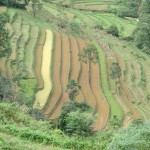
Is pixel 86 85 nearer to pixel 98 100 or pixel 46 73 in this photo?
pixel 98 100

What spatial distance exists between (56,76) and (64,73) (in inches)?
46.7

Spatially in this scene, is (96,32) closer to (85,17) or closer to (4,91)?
(85,17)

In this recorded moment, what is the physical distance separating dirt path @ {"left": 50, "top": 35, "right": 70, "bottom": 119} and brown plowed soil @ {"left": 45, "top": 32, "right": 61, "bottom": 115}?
0.30 m

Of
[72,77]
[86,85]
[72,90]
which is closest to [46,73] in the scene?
[72,77]

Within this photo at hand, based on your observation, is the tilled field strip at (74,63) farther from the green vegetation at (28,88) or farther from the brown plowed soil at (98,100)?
the green vegetation at (28,88)

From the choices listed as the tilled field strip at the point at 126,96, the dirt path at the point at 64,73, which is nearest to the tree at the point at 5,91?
the dirt path at the point at 64,73

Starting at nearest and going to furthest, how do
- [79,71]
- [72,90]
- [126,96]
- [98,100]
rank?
[72,90]
[98,100]
[126,96]
[79,71]

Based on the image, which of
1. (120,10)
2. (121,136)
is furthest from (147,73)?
(121,136)

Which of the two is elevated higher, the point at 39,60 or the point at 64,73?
the point at 39,60

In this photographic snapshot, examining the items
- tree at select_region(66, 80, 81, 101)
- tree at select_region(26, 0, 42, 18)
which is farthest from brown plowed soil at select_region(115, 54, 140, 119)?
tree at select_region(26, 0, 42, 18)

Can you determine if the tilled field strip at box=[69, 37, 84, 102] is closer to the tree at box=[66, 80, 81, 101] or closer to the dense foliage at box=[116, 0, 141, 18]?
the tree at box=[66, 80, 81, 101]

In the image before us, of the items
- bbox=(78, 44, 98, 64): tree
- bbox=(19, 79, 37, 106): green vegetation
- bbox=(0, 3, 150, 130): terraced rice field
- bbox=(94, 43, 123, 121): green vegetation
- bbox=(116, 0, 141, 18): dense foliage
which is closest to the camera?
bbox=(19, 79, 37, 106): green vegetation

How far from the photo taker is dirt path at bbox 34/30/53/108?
3015 centimetres

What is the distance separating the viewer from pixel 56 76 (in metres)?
35.7
